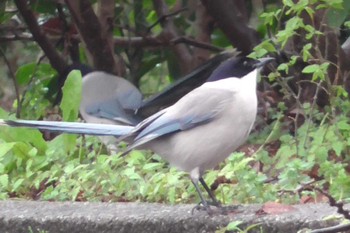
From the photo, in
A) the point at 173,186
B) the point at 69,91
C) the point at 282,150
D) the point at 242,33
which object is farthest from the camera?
the point at 242,33

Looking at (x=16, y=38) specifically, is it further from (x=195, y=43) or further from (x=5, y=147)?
(x=5, y=147)

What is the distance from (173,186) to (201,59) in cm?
293

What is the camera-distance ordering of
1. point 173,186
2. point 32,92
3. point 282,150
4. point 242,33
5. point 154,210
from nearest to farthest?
point 154,210 → point 173,186 → point 282,150 → point 242,33 → point 32,92

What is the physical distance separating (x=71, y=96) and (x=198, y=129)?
1.73 metres

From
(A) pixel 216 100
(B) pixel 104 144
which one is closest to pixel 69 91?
(B) pixel 104 144

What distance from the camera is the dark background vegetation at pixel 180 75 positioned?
4891mm

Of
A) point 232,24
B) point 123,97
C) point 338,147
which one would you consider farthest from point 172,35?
point 338,147

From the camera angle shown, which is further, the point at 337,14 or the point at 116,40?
the point at 116,40

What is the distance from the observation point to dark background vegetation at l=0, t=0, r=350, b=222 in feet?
16.0

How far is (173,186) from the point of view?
4.82 m

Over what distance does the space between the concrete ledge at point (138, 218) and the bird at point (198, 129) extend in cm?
19

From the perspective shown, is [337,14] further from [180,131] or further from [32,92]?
[32,92]

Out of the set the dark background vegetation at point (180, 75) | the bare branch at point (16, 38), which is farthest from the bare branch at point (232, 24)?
the bare branch at point (16, 38)

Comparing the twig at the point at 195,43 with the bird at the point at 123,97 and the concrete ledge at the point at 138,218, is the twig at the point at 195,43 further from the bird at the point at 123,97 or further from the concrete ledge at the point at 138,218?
the concrete ledge at the point at 138,218
